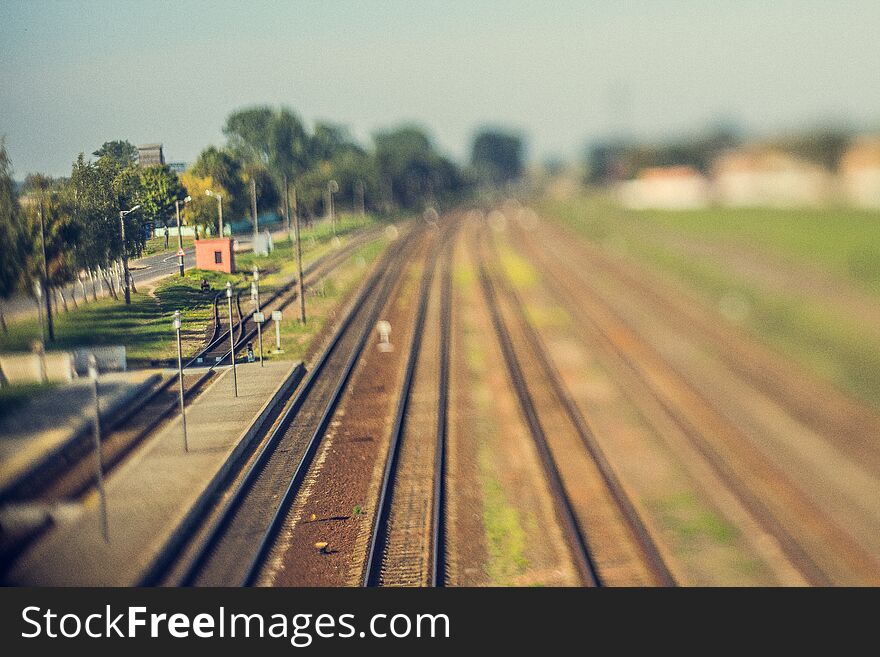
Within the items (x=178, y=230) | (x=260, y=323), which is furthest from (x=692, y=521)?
(x=178, y=230)

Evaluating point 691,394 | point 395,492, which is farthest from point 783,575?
point 691,394

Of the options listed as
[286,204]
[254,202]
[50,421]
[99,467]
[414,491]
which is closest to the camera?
[99,467]

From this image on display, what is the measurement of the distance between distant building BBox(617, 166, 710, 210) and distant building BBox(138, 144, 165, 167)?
92.4 m

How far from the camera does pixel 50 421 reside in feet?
15.7

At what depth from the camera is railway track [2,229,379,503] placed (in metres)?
4.51

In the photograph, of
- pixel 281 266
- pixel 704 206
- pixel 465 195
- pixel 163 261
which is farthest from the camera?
pixel 465 195

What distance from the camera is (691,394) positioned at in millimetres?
23891

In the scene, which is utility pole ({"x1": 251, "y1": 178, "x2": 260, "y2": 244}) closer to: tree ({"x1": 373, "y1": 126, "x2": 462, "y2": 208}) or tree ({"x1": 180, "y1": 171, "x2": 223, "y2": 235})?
tree ({"x1": 180, "y1": 171, "x2": 223, "y2": 235})

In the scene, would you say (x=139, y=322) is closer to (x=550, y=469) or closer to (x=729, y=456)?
(x=550, y=469)

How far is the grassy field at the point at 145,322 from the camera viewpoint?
16.1 ft

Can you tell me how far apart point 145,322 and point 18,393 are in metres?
1.04

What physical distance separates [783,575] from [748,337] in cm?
2159

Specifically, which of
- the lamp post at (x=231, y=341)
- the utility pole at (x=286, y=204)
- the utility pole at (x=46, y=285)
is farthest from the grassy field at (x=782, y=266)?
the utility pole at (x=46, y=285)
